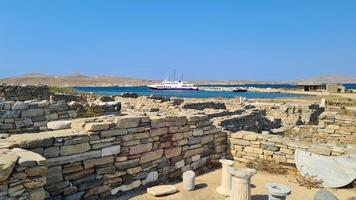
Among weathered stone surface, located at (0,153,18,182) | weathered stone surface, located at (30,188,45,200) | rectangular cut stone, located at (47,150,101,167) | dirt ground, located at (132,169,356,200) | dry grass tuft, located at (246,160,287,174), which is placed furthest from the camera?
dry grass tuft, located at (246,160,287,174)

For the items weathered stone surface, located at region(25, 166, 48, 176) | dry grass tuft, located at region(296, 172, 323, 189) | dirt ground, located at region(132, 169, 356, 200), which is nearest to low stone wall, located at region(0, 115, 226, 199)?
weathered stone surface, located at region(25, 166, 48, 176)

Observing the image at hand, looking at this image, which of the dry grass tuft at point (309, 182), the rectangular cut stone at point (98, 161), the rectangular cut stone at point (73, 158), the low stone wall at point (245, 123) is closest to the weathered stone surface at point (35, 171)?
the rectangular cut stone at point (73, 158)

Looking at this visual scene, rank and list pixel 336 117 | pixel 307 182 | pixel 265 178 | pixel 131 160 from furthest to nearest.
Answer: pixel 336 117 < pixel 265 178 < pixel 307 182 < pixel 131 160

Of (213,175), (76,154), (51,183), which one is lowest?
(213,175)

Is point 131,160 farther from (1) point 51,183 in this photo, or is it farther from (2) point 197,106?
(2) point 197,106

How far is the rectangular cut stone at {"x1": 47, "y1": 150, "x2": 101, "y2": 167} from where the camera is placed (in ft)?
18.0

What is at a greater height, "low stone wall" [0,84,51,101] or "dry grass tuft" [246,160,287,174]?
"low stone wall" [0,84,51,101]

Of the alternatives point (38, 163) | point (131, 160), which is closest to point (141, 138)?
point (131, 160)

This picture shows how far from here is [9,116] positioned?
9.06m

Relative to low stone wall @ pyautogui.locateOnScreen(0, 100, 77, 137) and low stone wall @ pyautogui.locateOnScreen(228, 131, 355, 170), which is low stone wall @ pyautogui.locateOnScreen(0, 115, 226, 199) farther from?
low stone wall @ pyautogui.locateOnScreen(0, 100, 77, 137)

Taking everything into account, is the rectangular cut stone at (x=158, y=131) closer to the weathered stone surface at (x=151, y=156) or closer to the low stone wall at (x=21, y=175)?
the weathered stone surface at (x=151, y=156)

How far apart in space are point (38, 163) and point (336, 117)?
11524 millimetres

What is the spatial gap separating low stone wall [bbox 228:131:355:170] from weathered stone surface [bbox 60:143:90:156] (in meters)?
4.58

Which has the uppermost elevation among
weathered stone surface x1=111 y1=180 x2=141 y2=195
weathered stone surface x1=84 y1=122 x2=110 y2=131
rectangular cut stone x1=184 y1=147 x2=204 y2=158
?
weathered stone surface x1=84 y1=122 x2=110 y2=131
